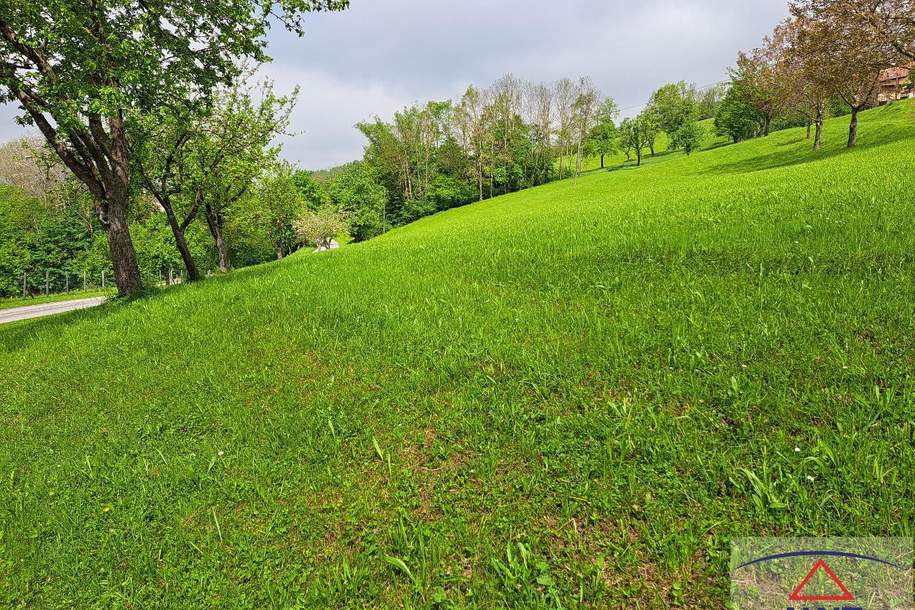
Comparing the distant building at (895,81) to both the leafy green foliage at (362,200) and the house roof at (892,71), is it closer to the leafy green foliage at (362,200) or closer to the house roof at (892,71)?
the house roof at (892,71)

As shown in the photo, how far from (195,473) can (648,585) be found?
436cm

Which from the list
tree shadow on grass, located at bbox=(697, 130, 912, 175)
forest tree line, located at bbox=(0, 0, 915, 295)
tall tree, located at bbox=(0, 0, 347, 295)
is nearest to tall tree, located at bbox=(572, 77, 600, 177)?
forest tree line, located at bbox=(0, 0, 915, 295)

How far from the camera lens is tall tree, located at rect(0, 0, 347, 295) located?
8.55 meters

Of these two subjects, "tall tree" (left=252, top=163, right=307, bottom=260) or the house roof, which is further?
"tall tree" (left=252, top=163, right=307, bottom=260)

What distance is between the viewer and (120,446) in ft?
15.5

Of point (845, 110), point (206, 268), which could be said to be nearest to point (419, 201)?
point (206, 268)

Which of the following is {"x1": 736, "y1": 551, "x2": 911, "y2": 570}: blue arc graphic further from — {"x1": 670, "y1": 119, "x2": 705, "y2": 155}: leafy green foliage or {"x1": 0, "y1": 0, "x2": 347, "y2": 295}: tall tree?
{"x1": 670, "y1": 119, "x2": 705, "y2": 155}: leafy green foliage

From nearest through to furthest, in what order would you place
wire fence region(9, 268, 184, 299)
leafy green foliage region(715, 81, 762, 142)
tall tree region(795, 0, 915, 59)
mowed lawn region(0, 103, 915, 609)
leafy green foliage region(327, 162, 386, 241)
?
mowed lawn region(0, 103, 915, 609)
tall tree region(795, 0, 915, 59)
leafy green foliage region(715, 81, 762, 142)
wire fence region(9, 268, 184, 299)
leafy green foliage region(327, 162, 386, 241)

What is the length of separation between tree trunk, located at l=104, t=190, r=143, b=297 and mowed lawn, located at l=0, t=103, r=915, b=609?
557cm

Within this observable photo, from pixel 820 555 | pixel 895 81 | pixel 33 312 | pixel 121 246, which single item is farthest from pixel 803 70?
pixel 33 312

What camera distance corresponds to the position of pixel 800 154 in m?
30.9

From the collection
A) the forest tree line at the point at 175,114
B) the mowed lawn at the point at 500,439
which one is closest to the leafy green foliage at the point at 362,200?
the forest tree line at the point at 175,114

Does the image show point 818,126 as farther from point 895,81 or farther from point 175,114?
point 175,114

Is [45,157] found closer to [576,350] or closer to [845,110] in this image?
[576,350]
